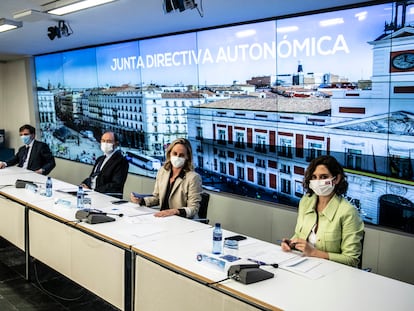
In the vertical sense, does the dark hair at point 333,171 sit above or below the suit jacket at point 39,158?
above

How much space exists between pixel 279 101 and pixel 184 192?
5.35 feet

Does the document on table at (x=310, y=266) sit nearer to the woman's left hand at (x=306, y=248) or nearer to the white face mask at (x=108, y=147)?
the woman's left hand at (x=306, y=248)

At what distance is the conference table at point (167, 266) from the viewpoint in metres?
1.90

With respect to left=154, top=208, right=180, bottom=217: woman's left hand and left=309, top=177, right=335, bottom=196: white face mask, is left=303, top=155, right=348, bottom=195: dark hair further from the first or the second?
left=154, top=208, right=180, bottom=217: woman's left hand

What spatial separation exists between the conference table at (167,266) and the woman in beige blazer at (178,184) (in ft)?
0.76

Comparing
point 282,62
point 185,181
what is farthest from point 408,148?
point 185,181

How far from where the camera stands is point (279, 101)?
4516 mm

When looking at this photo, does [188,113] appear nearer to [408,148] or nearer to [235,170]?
[235,170]

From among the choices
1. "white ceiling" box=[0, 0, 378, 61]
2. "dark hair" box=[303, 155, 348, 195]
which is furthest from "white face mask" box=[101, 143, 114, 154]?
"dark hair" box=[303, 155, 348, 195]

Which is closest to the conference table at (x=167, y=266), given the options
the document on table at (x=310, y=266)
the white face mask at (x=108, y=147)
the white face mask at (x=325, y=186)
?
the document on table at (x=310, y=266)

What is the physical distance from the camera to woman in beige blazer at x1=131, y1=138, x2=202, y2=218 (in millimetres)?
3523

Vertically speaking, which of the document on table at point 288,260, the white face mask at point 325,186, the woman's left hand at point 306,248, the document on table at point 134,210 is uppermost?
the white face mask at point 325,186

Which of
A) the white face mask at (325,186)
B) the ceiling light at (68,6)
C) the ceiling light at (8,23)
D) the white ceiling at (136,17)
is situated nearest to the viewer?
the white face mask at (325,186)

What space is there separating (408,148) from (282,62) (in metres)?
1.57
